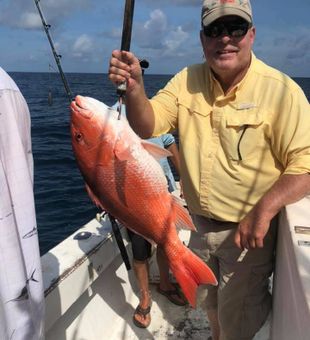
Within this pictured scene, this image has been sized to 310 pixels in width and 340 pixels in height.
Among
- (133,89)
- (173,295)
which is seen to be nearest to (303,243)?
(133,89)

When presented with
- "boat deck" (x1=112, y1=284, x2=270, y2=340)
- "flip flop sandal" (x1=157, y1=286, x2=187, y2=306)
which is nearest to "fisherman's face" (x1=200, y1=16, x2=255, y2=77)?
"boat deck" (x1=112, y1=284, x2=270, y2=340)

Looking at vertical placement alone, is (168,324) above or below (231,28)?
below

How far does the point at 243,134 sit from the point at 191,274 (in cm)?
79

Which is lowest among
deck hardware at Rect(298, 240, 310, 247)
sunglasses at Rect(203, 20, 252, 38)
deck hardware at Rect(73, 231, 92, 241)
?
deck hardware at Rect(73, 231, 92, 241)

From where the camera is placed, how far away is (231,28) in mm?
2271

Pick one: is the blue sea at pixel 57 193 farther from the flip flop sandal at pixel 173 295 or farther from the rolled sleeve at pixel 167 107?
the rolled sleeve at pixel 167 107

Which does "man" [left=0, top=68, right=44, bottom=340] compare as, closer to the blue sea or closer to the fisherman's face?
the fisherman's face

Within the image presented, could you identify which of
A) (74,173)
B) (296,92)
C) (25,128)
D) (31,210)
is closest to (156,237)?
(31,210)

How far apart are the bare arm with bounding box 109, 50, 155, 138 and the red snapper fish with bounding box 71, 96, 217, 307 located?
0.17 metres

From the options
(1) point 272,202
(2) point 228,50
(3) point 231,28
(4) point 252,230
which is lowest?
(4) point 252,230

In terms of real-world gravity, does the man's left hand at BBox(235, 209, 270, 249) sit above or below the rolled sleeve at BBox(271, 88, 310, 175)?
below

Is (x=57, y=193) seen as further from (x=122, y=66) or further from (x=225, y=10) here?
(x=122, y=66)

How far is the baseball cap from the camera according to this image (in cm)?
223

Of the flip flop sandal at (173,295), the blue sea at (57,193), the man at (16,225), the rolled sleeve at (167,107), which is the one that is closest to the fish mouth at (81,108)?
the man at (16,225)
